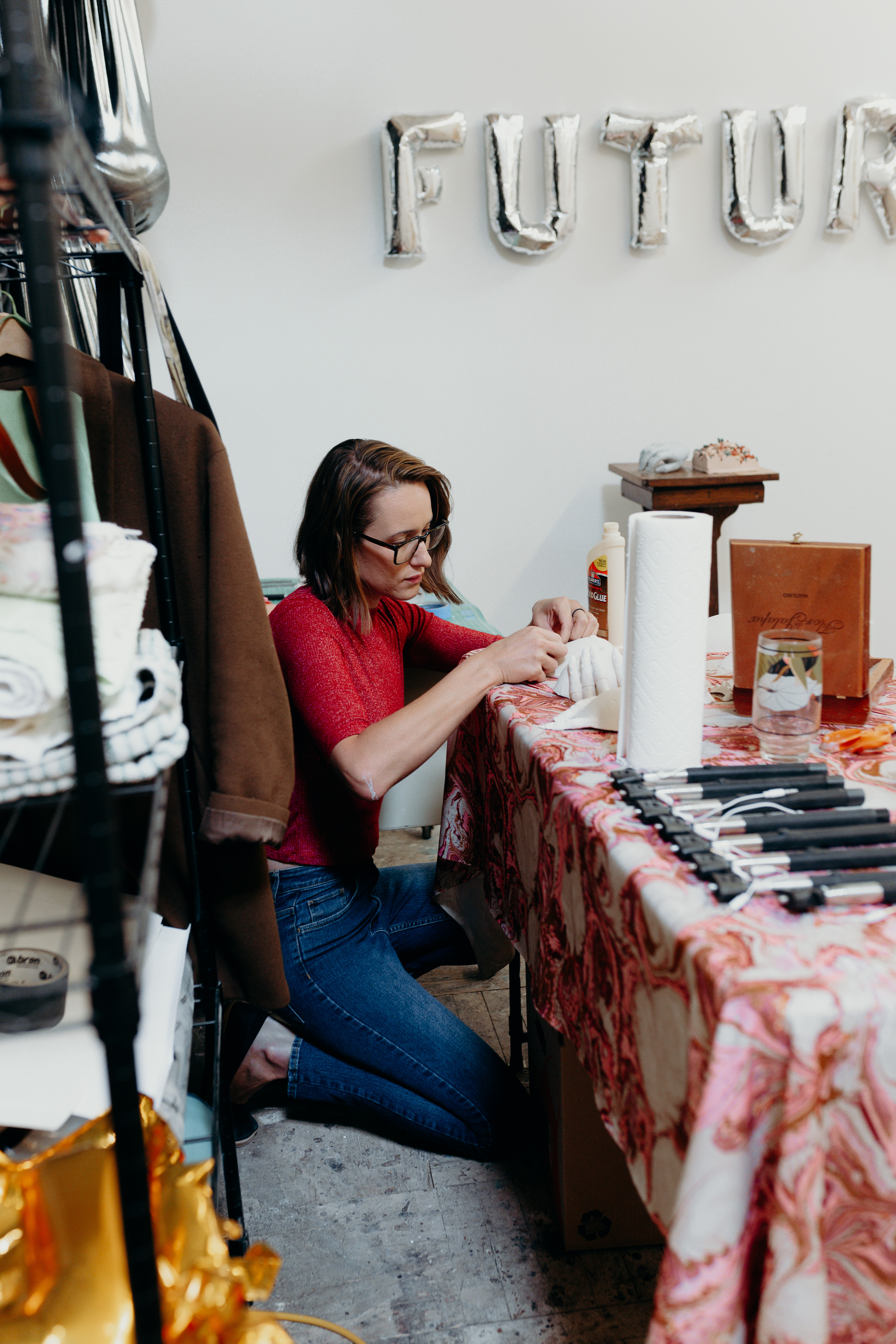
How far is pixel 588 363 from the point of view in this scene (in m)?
A: 3.46

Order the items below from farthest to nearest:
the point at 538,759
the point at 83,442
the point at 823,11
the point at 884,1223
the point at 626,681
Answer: the point at 823,11, the point at 538,759, the point at 626,681, the point at 83,442, the point at 884,1223

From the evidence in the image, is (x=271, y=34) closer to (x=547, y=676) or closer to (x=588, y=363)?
(x=588, y=363)

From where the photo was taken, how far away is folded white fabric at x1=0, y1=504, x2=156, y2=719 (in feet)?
2.16

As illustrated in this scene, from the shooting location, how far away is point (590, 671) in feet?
4.47

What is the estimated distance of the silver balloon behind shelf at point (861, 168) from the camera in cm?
333

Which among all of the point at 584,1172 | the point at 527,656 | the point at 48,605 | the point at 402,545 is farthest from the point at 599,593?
the point at 48,605

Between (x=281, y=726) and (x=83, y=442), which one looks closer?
(x=83, y=442)

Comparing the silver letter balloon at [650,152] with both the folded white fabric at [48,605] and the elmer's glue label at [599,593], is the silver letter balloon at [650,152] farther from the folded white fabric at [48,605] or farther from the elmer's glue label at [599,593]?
the folded white fabric at [48,605]

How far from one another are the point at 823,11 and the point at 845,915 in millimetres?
3710

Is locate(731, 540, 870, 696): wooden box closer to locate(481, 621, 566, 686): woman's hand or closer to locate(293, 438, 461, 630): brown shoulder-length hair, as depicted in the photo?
locate(481, 621, 566, 686): woman's hand

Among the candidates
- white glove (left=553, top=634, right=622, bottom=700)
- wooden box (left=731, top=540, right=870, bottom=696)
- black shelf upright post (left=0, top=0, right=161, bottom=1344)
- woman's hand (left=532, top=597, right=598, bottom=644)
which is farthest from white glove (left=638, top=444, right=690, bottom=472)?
black shelf upright post (left=0, top=0, right=161, bottom=1344)

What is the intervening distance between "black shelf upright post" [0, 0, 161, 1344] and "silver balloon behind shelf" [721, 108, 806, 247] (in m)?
3.28

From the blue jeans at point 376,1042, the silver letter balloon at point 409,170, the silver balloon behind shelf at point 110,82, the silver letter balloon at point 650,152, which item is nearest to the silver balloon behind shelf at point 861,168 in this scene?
the silver letter balloon at point 650,152

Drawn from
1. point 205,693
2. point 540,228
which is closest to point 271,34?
point 540,228
